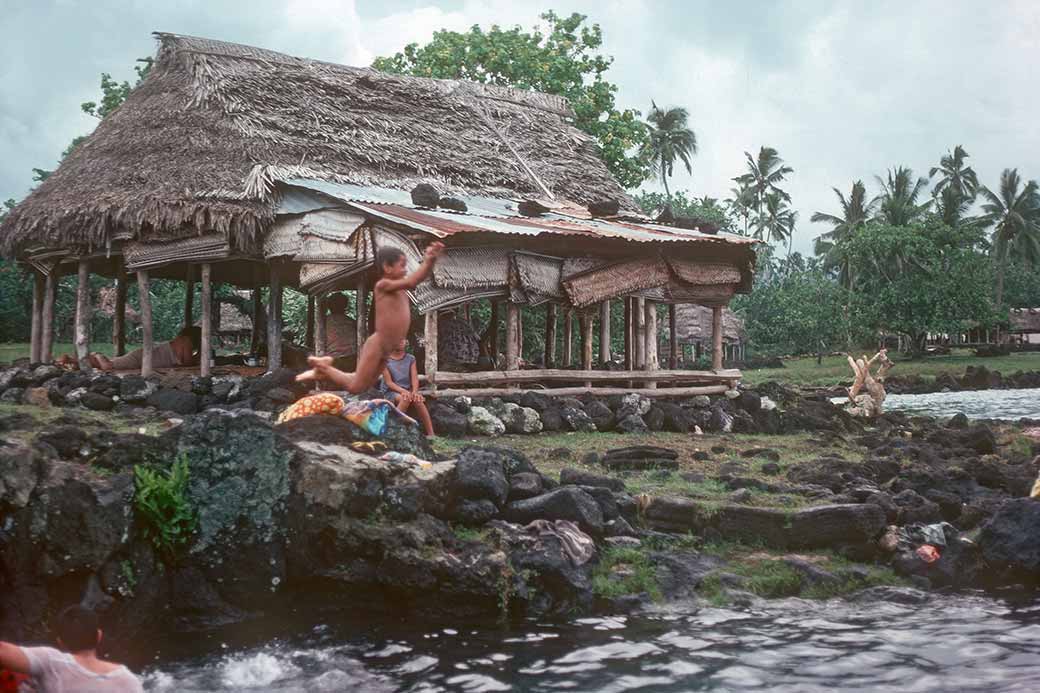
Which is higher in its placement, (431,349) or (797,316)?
(797,316)

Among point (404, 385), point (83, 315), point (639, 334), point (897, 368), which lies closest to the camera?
point (404, 385)

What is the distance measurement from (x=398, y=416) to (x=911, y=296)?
38541mm

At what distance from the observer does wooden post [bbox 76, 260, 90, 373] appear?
1816 cm

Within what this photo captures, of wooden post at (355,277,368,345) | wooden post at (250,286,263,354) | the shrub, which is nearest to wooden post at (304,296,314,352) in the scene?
wooden post at (250,286,263,354)

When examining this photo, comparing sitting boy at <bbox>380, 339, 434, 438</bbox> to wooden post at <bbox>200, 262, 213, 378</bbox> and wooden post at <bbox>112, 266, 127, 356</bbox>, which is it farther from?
wooden post at <bbox>112, 266, 127, 356</bbox>

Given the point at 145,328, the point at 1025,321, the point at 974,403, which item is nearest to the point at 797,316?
the point at 974,403

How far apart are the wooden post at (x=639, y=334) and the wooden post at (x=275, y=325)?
644 centimetres

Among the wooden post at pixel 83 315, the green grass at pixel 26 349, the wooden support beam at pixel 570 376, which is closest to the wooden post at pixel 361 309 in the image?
the wooden support beam at pixel 570 376

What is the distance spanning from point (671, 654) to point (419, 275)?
13.0 ft

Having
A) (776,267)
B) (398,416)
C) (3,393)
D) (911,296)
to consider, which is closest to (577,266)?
(398,416)

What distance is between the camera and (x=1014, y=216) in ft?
180

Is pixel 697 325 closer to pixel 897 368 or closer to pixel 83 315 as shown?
pixel 897 368

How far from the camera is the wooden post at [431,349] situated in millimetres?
14930

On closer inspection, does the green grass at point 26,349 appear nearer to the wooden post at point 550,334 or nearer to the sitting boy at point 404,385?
the wooden post at point 550,334
